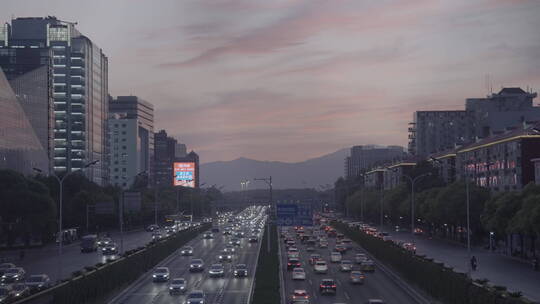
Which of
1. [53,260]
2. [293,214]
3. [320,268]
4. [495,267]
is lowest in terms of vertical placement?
[53,260]

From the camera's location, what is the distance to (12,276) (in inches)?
2456

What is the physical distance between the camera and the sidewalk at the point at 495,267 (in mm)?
59991

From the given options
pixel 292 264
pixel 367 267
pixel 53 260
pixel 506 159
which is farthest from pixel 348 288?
pixel 506 159

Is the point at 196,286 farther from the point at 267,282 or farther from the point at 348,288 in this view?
the point at 348,288

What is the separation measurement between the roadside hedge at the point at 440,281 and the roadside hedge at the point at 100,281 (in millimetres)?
23411

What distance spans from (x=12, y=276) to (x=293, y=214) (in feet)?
97.7

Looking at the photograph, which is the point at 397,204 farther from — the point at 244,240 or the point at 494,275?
the point at 494,275

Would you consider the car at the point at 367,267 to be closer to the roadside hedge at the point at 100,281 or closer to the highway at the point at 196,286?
the highway at the point at 196,286

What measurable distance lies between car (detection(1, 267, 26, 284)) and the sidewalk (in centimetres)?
3988

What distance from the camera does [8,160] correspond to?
443 ft

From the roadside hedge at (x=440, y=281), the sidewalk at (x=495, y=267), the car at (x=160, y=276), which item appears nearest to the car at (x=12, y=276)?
the car at (x=160, y=276)

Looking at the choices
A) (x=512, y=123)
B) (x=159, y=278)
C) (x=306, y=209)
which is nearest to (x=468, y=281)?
(x=159, y=278)

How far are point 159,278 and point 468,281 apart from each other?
98.6ft

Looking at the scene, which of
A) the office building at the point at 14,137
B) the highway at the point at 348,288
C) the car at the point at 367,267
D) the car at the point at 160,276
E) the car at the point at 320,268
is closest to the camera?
the highway at the point at 348,288
